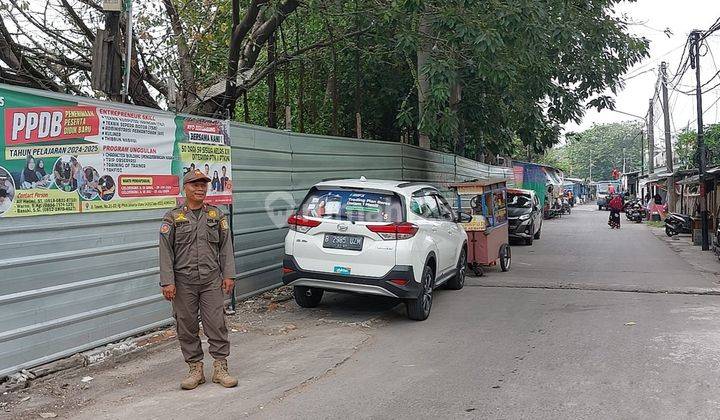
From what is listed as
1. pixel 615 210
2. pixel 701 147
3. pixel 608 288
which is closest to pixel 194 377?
pixel 608 288

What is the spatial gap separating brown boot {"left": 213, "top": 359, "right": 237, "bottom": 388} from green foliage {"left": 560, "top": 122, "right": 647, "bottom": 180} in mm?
112414

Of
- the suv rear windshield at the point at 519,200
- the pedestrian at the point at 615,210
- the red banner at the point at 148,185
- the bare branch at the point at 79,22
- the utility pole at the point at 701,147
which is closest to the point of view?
the red banner at the point at 148,185

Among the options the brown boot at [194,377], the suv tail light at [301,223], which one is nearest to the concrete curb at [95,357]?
the brown boot at [194,377]

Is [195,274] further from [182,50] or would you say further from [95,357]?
[182,50]

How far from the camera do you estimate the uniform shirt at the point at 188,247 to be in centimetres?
497

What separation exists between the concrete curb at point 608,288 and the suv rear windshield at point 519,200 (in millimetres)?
8973

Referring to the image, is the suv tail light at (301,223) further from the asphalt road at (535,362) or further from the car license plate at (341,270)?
the asphalt road at (535,362)

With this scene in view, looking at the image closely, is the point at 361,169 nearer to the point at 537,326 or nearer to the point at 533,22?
the point at 533,22

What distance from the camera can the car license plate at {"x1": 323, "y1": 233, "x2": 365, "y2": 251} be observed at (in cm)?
730

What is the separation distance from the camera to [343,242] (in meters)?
7.35

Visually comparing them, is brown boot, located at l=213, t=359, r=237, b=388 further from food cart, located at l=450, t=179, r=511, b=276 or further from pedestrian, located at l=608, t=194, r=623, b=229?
pedestrian, located at l=608, t=194, r=623, b=229

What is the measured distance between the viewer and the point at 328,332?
7.11 metres

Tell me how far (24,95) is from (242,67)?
712 cm

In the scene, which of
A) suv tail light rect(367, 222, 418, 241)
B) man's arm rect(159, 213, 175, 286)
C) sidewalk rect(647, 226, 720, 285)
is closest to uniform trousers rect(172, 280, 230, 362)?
man's arm rect(159, 213, 175, 286)
